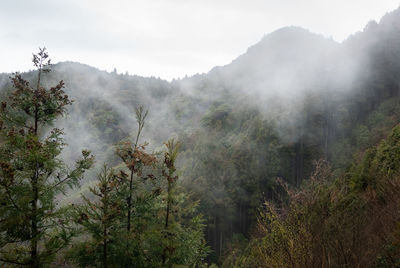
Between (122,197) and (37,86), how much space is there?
9.29 feet

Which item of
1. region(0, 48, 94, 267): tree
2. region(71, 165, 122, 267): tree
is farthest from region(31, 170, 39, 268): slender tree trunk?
region(71, 165, 122, 267): tree

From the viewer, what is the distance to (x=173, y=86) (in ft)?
382

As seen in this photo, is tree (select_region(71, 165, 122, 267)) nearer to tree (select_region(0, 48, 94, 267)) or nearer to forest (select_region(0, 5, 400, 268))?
forest (select_region(0, 5, 400, 268))

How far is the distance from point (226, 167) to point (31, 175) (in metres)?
29.2

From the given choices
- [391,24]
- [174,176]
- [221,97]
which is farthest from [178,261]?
[221,97]

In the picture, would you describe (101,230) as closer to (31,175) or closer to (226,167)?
(31,175)

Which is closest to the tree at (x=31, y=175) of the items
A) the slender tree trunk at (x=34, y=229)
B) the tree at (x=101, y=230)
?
the slender tree trunk at (x=34, y=229)

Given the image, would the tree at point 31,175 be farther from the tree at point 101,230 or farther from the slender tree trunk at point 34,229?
the tree at point 101,230

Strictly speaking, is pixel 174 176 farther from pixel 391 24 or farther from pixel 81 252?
pixel 391 24

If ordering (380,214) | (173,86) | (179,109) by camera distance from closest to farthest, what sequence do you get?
(380,214) < (179,109) < (173,86)

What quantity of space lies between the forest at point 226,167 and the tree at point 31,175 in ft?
0.08

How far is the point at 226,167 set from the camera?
31.7 m

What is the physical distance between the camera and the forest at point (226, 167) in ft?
12.8

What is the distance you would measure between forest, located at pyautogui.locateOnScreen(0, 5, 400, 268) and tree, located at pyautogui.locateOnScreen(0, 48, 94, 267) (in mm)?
24
